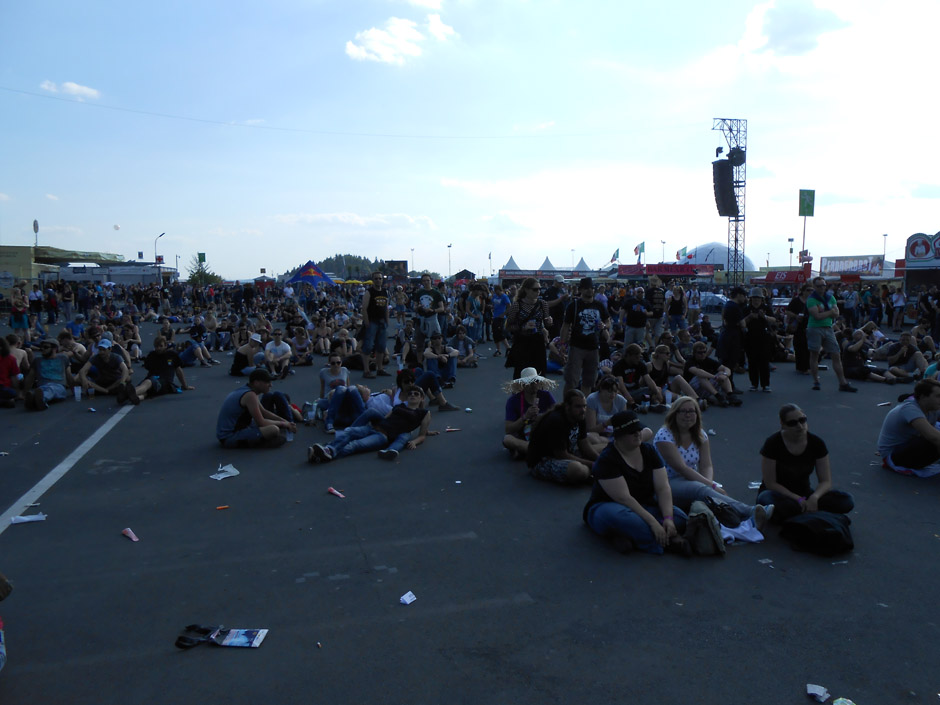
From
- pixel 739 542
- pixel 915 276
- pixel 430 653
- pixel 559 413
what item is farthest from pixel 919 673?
pixel 915 276

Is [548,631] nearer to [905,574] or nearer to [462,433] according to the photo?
[905,574]

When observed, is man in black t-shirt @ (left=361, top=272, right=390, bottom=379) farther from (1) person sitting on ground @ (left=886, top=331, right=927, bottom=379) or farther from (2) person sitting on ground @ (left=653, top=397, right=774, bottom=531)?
(1) person sitting on ground @ (left=886, top=331, right=927, bottom=379)

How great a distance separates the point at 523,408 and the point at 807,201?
132 ft

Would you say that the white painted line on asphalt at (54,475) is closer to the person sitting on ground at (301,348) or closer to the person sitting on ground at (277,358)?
the person sitting on ground at (277,358)

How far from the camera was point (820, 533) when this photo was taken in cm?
471

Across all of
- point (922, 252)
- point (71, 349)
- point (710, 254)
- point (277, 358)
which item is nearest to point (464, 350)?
point (277, 358)

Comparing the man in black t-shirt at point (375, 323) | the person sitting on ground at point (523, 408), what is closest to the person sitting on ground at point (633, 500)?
the person sitting on ground at point (523, 408)

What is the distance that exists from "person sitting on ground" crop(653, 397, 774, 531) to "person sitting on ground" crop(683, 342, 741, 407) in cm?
487

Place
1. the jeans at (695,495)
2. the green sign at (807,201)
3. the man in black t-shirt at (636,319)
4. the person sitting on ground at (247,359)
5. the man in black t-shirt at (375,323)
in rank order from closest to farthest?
1. the jeans at (695,495)
2. the man in black t-shirt at (375,323)
3. the man in black t-shirt at (636,319)
4. the person sitting on ground at (247,359)
5. the green sign at (807,201)

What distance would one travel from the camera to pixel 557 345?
524 inches

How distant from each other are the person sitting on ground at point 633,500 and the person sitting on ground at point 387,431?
121 inches

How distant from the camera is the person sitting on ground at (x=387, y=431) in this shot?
301 inches

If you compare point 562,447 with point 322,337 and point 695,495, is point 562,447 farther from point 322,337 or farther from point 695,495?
point 322,337

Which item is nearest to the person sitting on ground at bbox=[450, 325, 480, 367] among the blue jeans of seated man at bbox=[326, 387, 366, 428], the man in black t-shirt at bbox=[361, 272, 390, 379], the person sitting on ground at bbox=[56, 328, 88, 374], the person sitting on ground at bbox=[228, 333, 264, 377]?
the man in black t-shirt at bbox=[361, 272, 390, 379]
